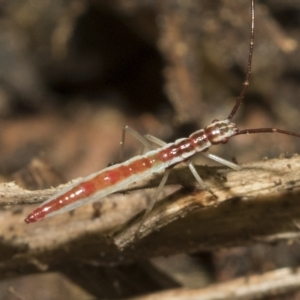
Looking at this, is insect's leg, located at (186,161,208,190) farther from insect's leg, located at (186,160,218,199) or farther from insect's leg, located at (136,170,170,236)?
insect's leg, located at (136,170,170,236)

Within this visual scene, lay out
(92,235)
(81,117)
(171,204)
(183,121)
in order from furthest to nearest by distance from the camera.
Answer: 1. (81,117)
2. (183,121)
3. (92,235)
4. (171,204)

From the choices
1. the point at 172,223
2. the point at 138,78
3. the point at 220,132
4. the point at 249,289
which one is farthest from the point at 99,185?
the point at 138,78

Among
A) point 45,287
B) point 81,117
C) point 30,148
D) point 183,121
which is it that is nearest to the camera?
point 45,287

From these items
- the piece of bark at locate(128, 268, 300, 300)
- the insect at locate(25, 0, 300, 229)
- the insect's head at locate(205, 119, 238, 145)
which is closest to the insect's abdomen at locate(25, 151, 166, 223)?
the insect at locate(25, 0, 300, 229)

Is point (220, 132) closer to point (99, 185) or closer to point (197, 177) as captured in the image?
point (197, 177)

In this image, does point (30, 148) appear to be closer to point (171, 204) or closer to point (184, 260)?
point (184, 260)

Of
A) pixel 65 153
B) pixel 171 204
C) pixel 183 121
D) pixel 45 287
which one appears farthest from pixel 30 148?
pixel 171 204

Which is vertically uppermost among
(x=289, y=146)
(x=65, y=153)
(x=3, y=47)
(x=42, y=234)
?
(x=3, y=47)
